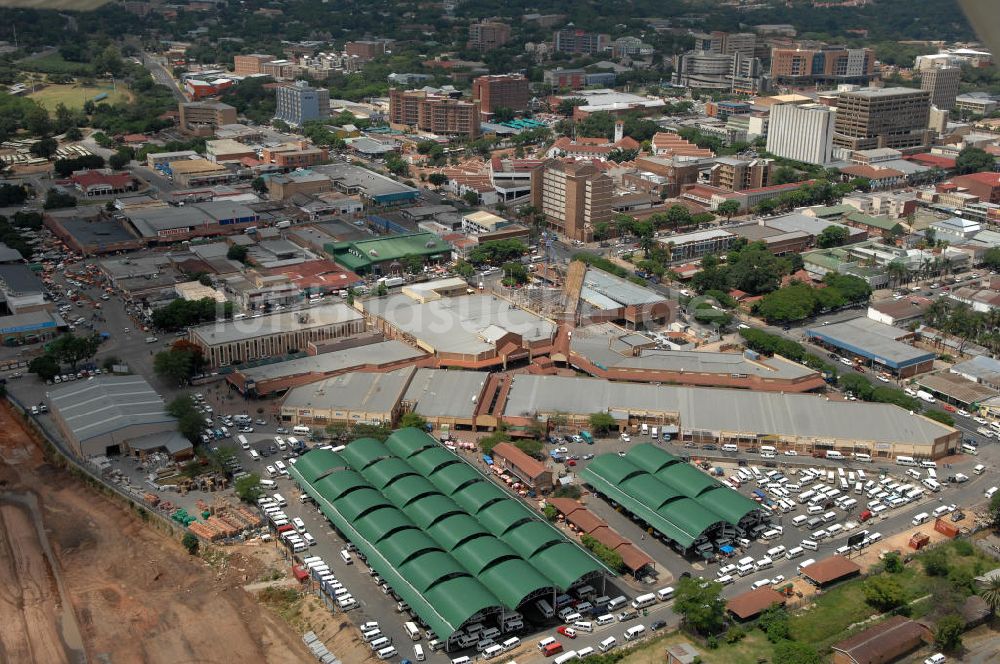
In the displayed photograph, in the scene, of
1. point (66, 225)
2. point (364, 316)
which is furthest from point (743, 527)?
point (66, 225)

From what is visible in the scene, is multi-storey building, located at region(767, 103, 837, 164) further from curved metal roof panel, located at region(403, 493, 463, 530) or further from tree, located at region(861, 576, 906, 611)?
curved metal roof panel, located at region(403, 493, 463, 530)

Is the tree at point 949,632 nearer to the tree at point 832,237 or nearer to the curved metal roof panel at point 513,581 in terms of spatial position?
the curved metal roof panel at point 513,581

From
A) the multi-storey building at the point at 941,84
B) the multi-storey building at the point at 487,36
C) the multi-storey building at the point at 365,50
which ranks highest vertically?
the multi-storey building at the point at 487,36

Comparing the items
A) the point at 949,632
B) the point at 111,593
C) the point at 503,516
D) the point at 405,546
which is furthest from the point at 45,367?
the point at 949,632

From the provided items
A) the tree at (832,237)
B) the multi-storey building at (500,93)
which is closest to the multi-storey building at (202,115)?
the multi-storey building at (500,93)

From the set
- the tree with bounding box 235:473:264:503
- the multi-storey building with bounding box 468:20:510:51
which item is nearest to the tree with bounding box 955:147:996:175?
the tree with bounding box 235:473:264:503
